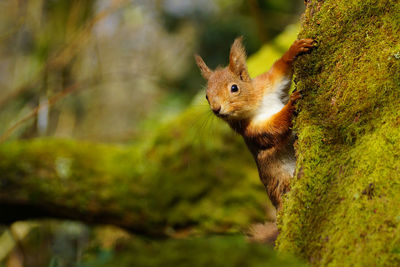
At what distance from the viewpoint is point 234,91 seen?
3074 millimetres

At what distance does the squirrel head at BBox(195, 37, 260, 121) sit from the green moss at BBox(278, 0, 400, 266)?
79 cm

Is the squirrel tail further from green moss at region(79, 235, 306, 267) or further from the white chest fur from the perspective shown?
green moss at region(79, 235, 306, 267)

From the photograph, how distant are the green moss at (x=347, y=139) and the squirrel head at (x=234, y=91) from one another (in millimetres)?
794

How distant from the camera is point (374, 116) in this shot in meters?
1.91

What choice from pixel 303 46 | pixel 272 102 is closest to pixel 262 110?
pixel 272 102

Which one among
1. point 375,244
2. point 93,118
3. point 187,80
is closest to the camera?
point 375,244

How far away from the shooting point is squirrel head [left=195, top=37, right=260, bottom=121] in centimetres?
300

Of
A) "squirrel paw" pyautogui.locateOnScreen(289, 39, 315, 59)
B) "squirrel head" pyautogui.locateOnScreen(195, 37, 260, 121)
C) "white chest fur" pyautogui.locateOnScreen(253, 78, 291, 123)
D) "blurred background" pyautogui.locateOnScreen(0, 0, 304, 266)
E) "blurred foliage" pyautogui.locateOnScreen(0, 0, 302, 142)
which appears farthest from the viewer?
"blurred foliage" pyautogui.locateOnScreen(0, 0, 302, 142)

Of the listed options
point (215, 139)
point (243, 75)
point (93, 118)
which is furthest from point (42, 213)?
point (93, 118)

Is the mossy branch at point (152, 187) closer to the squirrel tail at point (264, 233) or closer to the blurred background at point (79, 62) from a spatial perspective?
the blurred background at point (79, 62)

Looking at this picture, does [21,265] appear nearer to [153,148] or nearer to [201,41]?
[153,148]

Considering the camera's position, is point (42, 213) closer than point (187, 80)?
Yes

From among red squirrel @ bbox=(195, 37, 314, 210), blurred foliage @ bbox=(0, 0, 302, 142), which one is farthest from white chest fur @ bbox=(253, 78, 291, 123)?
blurred foliage @ bbox=(0, 0, 302, 142)

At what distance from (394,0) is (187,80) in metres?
7.88
